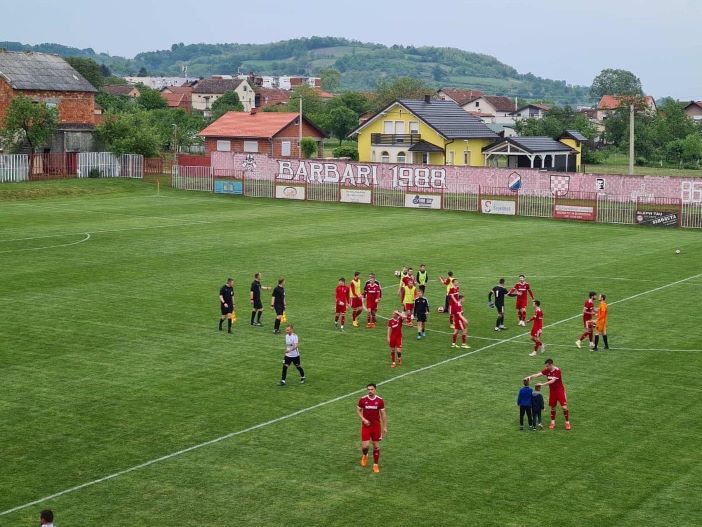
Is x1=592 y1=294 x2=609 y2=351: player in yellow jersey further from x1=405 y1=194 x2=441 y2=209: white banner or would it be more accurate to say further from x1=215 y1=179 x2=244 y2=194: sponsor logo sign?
x1=215 y1=179 x2=244 y2=194: sponsor logo sign

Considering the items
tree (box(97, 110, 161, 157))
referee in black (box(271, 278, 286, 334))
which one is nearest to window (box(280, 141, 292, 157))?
tree (box(97, 110, 161, 157))

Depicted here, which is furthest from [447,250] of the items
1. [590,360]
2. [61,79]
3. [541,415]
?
[61,79]

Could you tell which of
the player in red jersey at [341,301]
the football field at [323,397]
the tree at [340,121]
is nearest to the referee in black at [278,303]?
the football field at [323,397]

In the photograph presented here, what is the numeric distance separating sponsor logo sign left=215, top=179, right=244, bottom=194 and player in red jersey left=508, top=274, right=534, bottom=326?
4604cm

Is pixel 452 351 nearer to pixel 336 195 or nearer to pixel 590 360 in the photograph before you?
pixel 590 360

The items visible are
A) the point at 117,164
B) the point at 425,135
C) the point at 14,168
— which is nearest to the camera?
the point at 14,168

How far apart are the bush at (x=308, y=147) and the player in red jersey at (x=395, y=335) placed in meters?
76.2

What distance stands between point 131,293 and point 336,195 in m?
37.0

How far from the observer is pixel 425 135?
99.3m

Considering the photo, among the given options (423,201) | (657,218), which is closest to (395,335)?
(657,218)

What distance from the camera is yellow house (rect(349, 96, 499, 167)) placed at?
→ 97.8 meters

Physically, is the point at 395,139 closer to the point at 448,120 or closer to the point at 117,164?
the point at 448,120

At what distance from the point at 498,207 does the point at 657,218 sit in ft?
33.5

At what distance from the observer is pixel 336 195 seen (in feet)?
251
